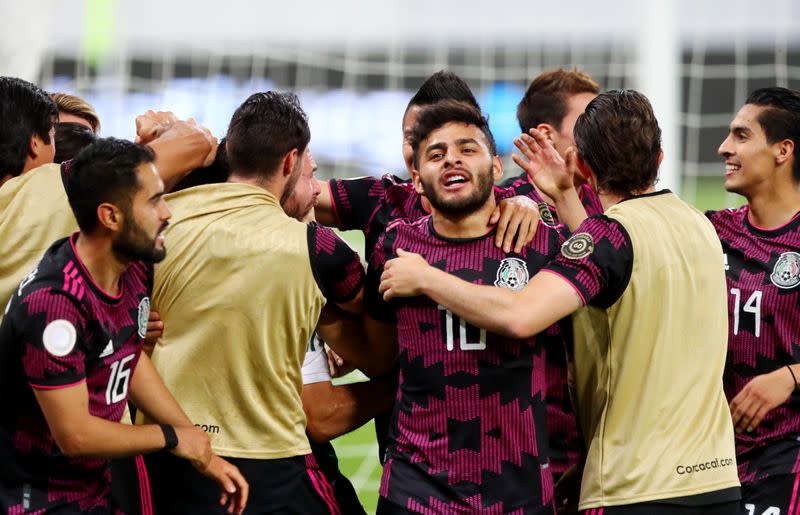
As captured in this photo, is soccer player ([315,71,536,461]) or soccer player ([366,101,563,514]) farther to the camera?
soccer player ([315,71,536,461])

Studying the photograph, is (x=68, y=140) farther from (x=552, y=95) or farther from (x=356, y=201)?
(x=552, y=95)

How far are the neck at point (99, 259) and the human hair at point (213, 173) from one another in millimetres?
1061

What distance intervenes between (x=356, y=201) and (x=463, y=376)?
150cm

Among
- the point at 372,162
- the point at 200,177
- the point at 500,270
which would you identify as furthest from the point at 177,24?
the point at 500,270

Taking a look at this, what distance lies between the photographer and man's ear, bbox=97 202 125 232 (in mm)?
3029

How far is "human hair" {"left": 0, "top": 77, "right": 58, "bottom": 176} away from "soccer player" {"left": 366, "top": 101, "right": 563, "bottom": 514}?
1579mm

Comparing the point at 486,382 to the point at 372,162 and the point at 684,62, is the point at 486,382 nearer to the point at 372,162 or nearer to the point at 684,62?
the point at 372,162

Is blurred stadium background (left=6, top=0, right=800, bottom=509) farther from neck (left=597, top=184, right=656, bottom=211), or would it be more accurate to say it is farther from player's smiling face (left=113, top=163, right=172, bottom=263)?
player's smiling face (left=113, top=163, right=172, bottom=263)

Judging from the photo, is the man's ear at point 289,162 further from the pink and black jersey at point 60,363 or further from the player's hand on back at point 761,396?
the player's hand on back at point 761,396

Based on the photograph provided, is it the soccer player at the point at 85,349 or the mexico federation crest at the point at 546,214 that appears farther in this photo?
the mexico federation crest at the point at 546,214

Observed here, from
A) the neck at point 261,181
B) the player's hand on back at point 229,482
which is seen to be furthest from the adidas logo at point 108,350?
the neck at point 261,181

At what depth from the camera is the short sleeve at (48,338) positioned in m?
2.87

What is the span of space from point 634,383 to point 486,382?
1.67ft

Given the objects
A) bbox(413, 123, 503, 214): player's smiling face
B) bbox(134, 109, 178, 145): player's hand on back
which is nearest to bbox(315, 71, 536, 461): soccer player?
bbox(413, 123, 503, 214): player's smiling face
